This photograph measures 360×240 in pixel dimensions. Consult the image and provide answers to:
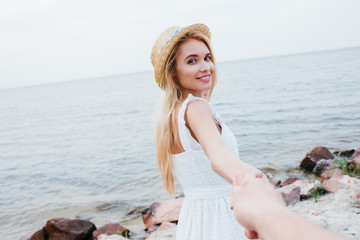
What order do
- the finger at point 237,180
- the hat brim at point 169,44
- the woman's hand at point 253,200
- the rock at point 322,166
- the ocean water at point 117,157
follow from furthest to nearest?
the ocean water at point 117,157 → the rock at point 322,166 → the hat brim at point 169,44 → the finger at point 237,180 → the woman's hand at point 253,200

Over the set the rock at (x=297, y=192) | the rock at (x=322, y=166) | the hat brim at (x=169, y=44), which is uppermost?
the hat brim at (x=169, y=44)

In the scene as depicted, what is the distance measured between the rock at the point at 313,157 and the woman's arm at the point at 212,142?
7884 mm

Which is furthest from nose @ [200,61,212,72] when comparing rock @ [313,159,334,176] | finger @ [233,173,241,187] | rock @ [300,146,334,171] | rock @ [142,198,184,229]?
rock @ [300,146,334,171]

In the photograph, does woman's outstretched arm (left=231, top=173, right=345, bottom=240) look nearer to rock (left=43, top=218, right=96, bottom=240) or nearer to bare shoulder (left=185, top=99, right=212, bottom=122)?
bare shoulder (left=185, top=99, right=212, bottom=122)

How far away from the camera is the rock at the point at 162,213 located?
21.2 ft

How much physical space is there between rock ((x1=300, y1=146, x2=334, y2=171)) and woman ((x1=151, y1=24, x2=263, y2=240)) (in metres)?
7.27

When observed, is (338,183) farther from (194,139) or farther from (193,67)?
(194,139)

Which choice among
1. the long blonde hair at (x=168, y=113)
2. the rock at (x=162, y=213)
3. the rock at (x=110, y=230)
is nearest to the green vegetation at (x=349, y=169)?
the rock at (x=162, y=213)

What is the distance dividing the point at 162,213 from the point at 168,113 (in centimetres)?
500

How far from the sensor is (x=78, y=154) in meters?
15.1

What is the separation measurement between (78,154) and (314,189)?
11998 mm

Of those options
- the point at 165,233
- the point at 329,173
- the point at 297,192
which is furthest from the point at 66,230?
the point at 329,173

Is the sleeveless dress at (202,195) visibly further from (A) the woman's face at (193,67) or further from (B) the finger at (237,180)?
(B) the finger at (237,180)

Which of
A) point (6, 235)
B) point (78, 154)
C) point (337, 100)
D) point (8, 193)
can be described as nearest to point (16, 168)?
point (78, 154)
